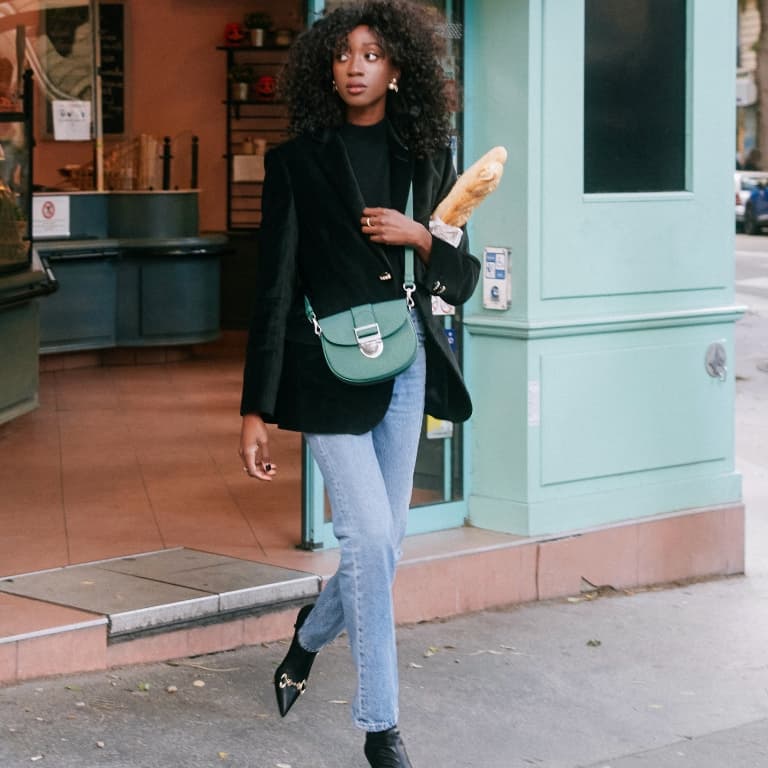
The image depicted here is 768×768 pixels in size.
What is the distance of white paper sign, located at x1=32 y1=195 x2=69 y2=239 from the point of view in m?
12.2

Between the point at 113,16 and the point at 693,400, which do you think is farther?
the point at 113,16

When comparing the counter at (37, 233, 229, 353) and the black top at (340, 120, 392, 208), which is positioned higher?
the black top at (340, 120, 392, 208)

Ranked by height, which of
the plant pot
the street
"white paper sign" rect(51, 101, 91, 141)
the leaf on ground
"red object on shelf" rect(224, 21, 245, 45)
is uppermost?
"red object on shelf" rect(224, 21, 245, 45)

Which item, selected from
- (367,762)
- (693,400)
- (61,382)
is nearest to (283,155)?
(367,762)

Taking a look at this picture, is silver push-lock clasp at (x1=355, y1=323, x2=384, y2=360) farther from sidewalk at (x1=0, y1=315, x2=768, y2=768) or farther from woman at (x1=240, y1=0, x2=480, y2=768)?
sidewalk at (x1=0, y1=315, x2=768, y2=768)

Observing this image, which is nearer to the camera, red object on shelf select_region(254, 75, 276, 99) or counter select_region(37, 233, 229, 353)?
counter select_region(37, 233, 229, 353)

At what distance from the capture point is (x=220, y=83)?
1513cm

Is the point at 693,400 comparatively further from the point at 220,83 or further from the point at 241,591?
the point at 220,83

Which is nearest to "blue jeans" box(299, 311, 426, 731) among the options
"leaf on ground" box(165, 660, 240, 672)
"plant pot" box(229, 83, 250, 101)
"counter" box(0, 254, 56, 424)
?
"leaf on ground" box(165, 660, 240, 672)

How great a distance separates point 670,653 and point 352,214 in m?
2.31

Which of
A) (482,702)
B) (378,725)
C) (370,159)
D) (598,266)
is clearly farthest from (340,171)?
(598,266)

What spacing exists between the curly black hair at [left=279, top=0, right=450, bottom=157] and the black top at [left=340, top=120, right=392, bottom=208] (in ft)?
0.15

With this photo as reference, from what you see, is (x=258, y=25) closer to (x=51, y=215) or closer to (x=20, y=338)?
(x=51, y=215)

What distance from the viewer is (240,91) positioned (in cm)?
1490
